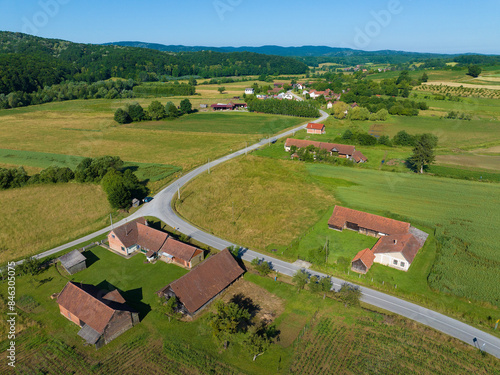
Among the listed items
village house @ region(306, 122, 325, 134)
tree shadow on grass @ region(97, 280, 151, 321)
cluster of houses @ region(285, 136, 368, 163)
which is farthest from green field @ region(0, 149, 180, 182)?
village house @ region(306, 122, 325, 134)

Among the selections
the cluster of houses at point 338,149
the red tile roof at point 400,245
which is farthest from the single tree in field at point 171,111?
the red tile roof at point 400,245

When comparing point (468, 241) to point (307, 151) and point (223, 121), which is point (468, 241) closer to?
point (307, 151)

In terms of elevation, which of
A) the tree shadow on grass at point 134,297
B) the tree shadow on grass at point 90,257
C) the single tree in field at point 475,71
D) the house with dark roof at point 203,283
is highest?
the single tree in field at point 475,71

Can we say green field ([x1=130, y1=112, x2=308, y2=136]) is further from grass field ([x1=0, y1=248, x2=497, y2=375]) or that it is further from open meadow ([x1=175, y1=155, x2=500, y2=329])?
grass field ([x1=0, y1=248, x2=497, y2=375])

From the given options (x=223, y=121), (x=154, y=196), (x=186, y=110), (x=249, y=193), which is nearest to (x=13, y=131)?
(x=186, y=110)

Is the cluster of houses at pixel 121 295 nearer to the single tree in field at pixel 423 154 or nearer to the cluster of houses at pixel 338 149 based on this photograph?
the single tree in field at pixel 423 154

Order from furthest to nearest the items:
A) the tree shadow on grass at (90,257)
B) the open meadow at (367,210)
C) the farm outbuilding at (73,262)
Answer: the tree shadow on grass at (90,257) → the farm outbuilding at (73,262) → the open meadow at (367,210)

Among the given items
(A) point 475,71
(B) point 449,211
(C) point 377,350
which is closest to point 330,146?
(B) point 449,211
